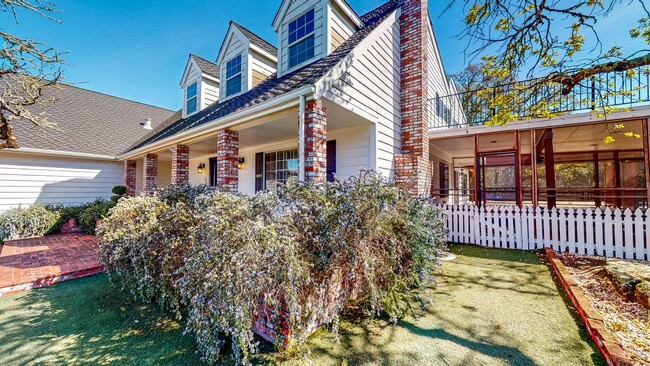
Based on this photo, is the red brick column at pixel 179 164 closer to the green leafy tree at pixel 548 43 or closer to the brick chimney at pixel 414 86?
the brick chimney at pixel 414 86

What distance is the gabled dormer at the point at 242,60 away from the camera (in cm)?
882

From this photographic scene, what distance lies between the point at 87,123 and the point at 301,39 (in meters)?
11.8

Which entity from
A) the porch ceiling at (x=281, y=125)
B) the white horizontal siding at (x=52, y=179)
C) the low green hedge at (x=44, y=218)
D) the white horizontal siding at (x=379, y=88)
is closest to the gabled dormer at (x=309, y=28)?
the white horizontal siding at (x=379, y=88)

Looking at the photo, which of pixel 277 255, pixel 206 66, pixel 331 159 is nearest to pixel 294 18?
pixel 331 159

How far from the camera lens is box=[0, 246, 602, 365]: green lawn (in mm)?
2514

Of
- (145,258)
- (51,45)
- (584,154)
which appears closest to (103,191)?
(51,45)

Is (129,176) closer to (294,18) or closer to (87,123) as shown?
(87,123)

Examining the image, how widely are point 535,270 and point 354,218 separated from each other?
428 cm

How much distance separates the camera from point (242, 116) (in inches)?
231

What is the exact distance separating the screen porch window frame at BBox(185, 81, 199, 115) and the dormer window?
17.6 ft

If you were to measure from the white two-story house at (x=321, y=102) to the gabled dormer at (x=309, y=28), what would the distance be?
3 centimetres

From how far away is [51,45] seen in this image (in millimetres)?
5969

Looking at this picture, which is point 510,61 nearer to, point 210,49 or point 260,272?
point 260,272

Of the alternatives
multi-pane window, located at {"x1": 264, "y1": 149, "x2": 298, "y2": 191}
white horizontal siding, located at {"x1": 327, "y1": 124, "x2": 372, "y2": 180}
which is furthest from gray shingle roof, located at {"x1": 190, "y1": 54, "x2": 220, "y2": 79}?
white horizontal siding, located at {"x1": 327, "y1": 124, "x2": 372, "y2": 180}
